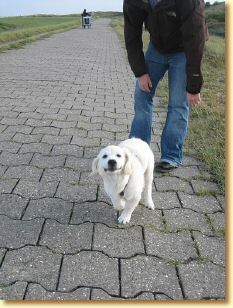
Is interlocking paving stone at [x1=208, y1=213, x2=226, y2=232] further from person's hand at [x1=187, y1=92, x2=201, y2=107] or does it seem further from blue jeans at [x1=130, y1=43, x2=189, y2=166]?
person's hand at [x1=187, y1=92, x2=201, y2=107]

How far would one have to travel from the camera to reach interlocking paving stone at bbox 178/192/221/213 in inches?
147

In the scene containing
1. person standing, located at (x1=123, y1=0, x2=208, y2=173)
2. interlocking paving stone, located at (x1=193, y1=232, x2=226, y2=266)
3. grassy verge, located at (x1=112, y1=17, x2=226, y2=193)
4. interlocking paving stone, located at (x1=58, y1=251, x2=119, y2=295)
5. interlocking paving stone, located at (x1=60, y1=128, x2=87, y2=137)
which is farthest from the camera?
interlocking paving stone, located at (x1=60, y1=128, x2=87, y2=137)

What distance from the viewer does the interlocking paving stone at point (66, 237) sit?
123 inches

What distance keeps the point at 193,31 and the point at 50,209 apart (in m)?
2.09

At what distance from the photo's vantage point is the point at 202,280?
2797 millimetres

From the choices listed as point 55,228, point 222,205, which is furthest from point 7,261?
point 222,205

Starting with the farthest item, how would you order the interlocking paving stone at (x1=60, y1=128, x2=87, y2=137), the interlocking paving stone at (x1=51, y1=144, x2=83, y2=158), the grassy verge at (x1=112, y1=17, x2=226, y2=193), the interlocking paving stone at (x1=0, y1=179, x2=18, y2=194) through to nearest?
the interlocking paving stone at (x1=60, y1=128, x2=87, y2=137)
the interlocking paving stone at (x1=51, y1=144, x2=83, y2=158)
the grassy verge at (x1=112, y1=17, x2=226, y2=193)
the interlocking paving stone at (x1=0, y1=179, x2=18, y2=194)

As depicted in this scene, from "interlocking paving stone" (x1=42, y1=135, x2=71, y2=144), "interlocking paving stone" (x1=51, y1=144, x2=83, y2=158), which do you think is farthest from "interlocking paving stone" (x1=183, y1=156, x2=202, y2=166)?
"interlocking paving stone" (x1=42, y1=135, x2=71, y2=144)

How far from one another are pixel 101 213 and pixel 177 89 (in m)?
1.59

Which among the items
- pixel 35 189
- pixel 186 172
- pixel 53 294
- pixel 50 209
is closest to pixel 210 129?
pixel 186 172

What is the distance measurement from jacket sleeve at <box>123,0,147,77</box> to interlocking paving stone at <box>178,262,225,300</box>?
2.21 m

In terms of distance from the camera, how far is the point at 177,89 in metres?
4.26

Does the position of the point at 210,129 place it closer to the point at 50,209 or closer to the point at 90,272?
the point at 50,209

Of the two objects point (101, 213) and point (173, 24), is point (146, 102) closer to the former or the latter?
point (173, 24)
